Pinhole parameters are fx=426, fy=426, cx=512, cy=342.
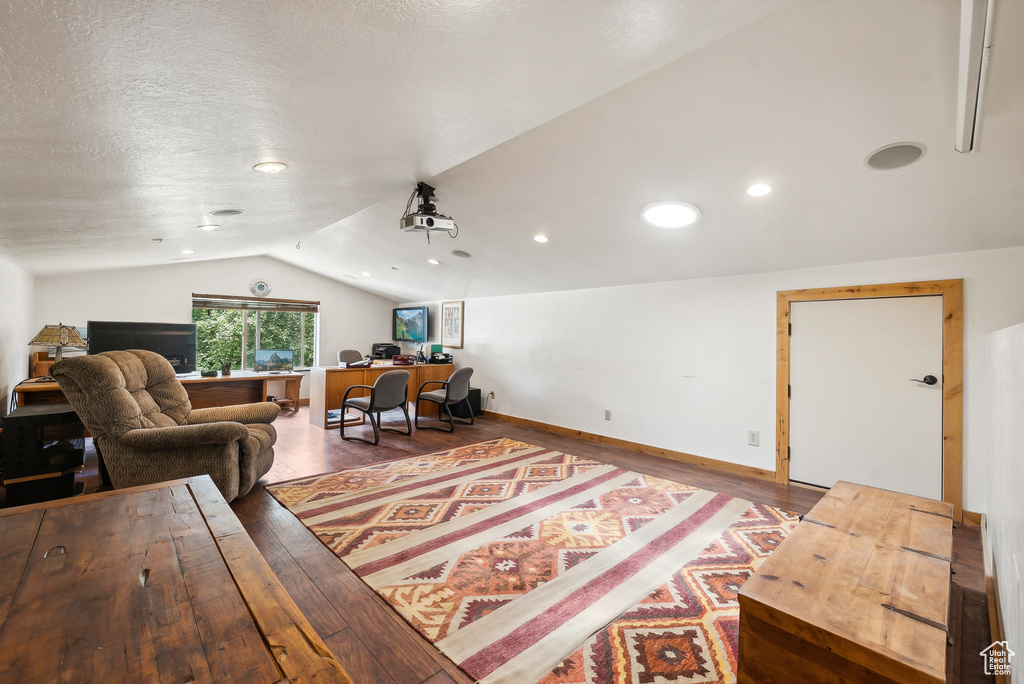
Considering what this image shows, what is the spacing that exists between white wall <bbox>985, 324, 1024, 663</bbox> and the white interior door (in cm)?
112

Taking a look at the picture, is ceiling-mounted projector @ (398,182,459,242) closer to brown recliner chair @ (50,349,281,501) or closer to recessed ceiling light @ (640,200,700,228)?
recessed ceiling light @ (640,200,700,228)

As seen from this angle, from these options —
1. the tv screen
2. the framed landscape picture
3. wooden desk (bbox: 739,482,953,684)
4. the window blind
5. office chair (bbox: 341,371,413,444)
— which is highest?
the window blind

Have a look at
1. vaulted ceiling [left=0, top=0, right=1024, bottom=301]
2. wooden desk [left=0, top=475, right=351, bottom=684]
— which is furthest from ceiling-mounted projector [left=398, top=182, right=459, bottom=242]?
wooden desk [left=0, top=475, right=351, bottom=684]

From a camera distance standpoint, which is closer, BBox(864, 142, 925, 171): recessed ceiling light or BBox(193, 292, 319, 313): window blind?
BBox(864, 142, 925, 171): recessed ceiling light

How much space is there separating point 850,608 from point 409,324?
740 cm

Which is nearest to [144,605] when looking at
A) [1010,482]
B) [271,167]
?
[271,167]

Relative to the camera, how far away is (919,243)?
9.29ft

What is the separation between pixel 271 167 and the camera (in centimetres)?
222

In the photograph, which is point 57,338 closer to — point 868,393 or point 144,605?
point 144,605

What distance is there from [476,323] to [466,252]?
6.82 feet

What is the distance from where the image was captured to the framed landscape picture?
22.9 feet

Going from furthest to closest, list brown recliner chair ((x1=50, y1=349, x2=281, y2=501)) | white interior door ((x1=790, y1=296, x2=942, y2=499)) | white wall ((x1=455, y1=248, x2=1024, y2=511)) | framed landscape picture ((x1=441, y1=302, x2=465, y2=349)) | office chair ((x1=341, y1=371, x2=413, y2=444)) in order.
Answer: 1. framed landscape picture ((x1=441, y1=302, x2=465, y2=349))
2. office chair ((x1=341, y1=371, x2=413, y2=444))
3. white interior door ((x1=790, y1=296, x2=942, y2=499))
4. white wall ((x1=455, y1=248, x2=1024, y2=511))
5. brown recliner chair ((x1=50, y1=349, x2=281, y2=501))

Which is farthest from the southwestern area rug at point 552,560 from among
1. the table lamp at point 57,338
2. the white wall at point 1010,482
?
the table lamp at point 57,338

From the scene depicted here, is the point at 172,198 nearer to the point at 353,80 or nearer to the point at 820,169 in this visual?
the point at 353,80
